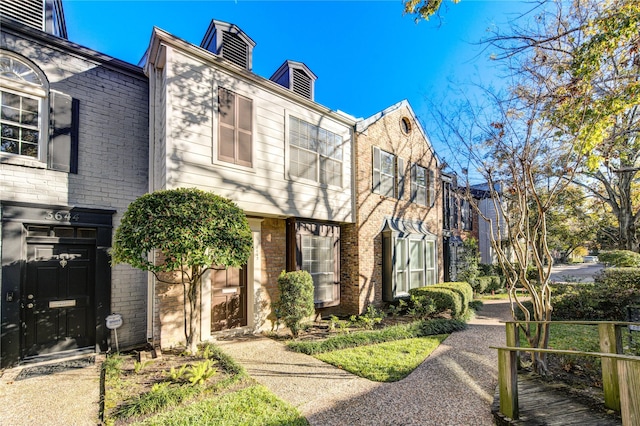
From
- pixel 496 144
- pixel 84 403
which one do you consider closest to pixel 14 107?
pixel 84 403

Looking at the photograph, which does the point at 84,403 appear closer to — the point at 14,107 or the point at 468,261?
the point at 14,107

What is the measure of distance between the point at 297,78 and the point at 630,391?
9389 millimetres

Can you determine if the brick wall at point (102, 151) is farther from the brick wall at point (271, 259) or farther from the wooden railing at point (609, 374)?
the wooden railing at point (609, 374)

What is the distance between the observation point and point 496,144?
7367 millimetres

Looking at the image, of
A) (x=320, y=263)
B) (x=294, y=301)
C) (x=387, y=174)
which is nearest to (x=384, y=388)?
(x=294, y=301)

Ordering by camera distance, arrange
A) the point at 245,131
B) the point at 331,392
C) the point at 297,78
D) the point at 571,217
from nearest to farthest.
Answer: the point at 331,392
the point at 245,131
the point at 297,78
the point at 571,217

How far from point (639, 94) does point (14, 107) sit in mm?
11753

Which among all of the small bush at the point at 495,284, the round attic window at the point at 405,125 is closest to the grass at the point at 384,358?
the round attic window at the point at 405,125

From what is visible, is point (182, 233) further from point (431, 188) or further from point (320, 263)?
point (431, 188)

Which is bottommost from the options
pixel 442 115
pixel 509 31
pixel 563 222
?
pixel 563 222

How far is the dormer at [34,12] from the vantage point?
591 cm

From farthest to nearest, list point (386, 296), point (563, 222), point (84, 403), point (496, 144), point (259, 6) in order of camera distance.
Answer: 1. point (563, 222)
2. point (386, 296)
3. point (259, 6)
4. point (496, 144)
5. point (84, 403)

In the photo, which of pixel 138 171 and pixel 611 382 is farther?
pixel 138 171

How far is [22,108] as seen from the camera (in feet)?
19.3
